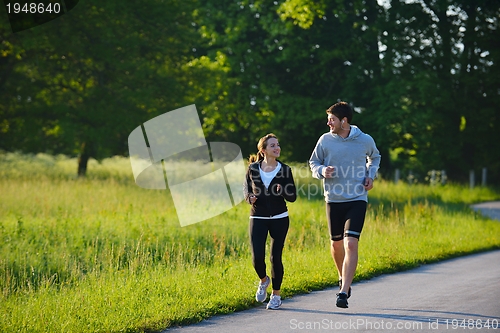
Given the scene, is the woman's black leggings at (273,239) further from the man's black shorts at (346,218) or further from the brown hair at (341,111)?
the brown hair at (341,111)

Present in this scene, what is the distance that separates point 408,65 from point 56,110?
1608cm

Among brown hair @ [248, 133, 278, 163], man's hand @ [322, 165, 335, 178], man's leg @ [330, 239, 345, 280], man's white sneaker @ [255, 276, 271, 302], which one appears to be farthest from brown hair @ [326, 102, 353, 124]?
man's white sneaker @ [255, 276, 271, 302]

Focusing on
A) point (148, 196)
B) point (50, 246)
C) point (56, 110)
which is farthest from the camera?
point (56, 110)

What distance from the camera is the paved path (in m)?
6.79

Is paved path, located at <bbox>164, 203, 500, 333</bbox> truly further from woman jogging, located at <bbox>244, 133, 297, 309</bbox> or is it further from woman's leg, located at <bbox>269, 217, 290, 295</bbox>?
woman jogging, located at <bbox>244, 133, 297, 309</bbox>

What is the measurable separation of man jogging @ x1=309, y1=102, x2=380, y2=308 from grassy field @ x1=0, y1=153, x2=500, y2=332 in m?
1.23

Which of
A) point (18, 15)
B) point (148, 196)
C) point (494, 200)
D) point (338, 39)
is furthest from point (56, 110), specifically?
point (494, 200)

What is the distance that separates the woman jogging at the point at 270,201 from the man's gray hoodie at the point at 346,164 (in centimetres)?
39

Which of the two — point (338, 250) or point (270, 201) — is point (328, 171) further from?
point (338, 250)

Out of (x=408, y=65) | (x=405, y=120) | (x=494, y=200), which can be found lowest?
(x=494, y=200)

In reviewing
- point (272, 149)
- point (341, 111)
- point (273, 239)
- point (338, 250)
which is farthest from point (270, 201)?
point (341, 111)

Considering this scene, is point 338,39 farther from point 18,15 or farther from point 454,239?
point 454,239

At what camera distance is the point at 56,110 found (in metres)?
28.0

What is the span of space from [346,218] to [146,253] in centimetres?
429
